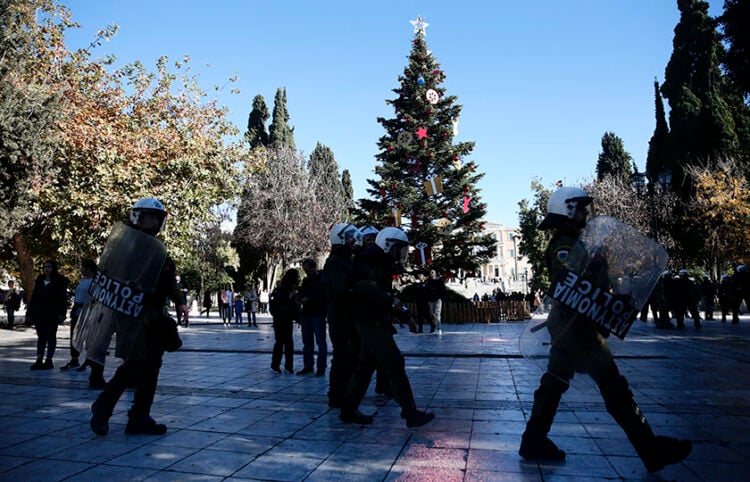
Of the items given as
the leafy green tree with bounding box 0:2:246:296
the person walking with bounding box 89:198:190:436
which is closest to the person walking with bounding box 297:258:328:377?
the person walking with bounding box 89:198:190:436

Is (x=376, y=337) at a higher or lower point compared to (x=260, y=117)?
lower

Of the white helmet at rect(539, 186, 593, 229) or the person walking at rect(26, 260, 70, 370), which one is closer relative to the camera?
the white helmet at rect(539, 186, 593, 229)

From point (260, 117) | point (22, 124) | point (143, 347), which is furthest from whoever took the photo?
A: point (260, 117)

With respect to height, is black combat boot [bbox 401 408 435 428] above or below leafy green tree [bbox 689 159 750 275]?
below

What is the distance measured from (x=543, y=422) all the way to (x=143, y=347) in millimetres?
3058

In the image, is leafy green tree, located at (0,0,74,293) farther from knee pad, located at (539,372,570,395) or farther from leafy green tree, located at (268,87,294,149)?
leafy green tree, located at (268,87,294,149)

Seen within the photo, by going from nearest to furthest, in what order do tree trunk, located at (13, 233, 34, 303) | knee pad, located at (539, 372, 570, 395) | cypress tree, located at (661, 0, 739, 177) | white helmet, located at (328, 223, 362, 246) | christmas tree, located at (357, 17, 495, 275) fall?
1. knee pad, located at (539, 372, 570, 395)
2. white helmet, located at (328, 223, 362, 246)
3. tree trunk, located at (13, 233, 34, 303)
4. christmas tree, located at (357, 17, 495, 275)
5. cypress tree, located at (661, 0, 739, 177)

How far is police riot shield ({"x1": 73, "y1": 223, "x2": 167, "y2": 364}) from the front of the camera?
4152 mm

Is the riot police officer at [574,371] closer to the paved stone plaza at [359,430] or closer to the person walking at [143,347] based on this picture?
the paved stone plaza at [359,430]

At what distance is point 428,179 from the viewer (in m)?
26.2

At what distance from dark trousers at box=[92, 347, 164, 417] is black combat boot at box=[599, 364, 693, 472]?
328cm

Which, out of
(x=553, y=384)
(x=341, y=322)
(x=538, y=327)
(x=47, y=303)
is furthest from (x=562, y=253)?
(x=47, y=303)

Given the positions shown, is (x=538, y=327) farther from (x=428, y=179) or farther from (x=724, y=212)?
(x=724, y=212)

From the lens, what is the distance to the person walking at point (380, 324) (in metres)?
4.36
